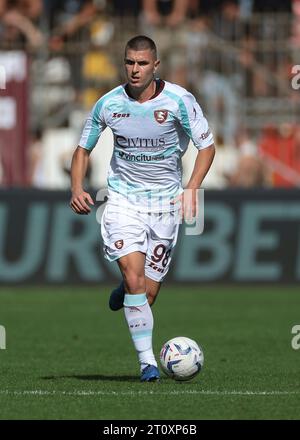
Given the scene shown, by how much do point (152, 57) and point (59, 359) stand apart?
340 centimetres

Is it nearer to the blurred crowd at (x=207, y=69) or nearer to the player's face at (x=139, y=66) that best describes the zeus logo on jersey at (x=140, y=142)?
the player's face at (x=139, y=66)

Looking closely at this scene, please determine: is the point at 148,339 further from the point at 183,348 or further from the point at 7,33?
the point at 7,33

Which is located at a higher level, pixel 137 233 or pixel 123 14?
pixel 123 14

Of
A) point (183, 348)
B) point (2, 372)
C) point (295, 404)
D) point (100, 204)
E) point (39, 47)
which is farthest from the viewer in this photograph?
point (39, 47)

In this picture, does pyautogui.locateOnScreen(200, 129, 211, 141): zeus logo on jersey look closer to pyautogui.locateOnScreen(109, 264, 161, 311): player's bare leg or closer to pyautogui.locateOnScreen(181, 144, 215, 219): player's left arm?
pyautogui.locateOnScreen(181, 144, 215, 219): player's left arm

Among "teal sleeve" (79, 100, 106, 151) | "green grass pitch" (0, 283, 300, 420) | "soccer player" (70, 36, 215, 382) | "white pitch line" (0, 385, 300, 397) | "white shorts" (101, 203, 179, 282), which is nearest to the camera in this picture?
"green grass pitch" (0, 283, 300, 420)

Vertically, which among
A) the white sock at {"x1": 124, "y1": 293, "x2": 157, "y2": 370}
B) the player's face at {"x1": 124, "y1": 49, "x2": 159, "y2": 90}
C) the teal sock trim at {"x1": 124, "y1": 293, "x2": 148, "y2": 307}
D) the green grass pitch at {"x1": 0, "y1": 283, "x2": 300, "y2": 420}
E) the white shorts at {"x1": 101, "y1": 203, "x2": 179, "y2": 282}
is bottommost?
the green grass pitch at {"x1": 0, "y1": 283, "x2": 300, "y2": 420}

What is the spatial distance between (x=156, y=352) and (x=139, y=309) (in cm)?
250

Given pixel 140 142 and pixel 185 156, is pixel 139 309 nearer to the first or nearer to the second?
pixel 140 142

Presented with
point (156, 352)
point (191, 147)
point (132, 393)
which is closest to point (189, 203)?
point (132, 393)

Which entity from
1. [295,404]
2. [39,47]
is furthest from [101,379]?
[39,47]

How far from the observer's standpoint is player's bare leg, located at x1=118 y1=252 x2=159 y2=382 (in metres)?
10.1

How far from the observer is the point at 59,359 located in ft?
40.0

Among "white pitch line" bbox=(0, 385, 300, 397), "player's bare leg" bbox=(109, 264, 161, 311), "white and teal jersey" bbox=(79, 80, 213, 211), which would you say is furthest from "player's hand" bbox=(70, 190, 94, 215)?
"white pitch line" bbox=(0, 385, 300, 397)
